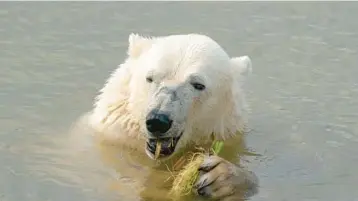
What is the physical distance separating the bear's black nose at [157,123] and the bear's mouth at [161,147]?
217 mm

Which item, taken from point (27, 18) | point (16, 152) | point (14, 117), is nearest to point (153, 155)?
point (16, 152)

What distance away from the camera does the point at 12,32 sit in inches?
413

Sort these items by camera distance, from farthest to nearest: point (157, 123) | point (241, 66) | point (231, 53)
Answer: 1. point (231, 53)
2. point (241, 66)
3. point (157, 123)

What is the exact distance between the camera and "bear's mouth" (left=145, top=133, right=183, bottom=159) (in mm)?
6520

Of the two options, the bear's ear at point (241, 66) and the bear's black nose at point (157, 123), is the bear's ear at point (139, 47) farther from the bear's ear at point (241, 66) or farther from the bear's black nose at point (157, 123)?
the bear's black nose at point (157, 123)

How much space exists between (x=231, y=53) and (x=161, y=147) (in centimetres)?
376

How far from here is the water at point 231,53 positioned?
6988 millimetres

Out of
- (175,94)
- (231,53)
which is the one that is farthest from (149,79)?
(231,53)

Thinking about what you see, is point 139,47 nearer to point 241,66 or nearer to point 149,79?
point 149,79

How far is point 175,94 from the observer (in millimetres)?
6535

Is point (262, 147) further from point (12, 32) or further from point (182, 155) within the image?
point (12, 32)

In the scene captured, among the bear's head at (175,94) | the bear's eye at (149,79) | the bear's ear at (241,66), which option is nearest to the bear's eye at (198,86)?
the bear's head at (175,94)

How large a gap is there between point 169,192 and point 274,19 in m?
5.41

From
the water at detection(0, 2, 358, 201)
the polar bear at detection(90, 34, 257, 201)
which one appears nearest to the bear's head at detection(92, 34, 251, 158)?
the polar bear at detection(90, 34, 257, 201)
